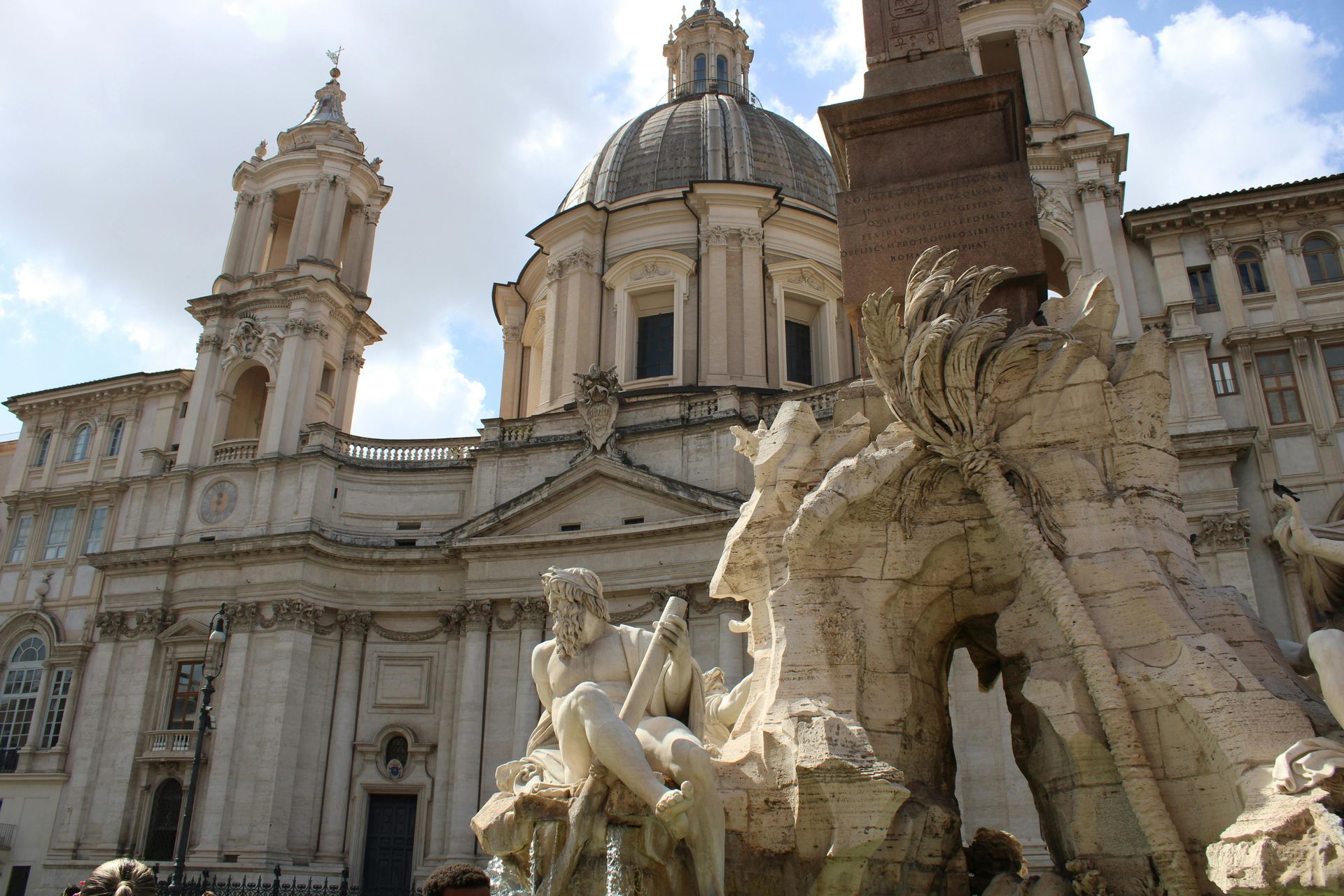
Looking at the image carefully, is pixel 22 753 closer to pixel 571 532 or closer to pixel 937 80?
pixel 571 532

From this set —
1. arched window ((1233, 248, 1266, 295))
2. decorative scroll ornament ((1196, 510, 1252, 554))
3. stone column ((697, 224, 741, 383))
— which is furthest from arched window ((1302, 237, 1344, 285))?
stone column ((697, 224, 741, 383))

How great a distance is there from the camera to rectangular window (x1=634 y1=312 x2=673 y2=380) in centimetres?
3384

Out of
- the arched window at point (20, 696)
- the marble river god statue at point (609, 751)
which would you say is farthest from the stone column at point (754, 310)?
the marble river god statue at point (609, 751)

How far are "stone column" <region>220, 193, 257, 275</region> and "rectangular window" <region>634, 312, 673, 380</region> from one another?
44.5 ft

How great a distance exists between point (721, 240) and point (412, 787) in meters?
18.4

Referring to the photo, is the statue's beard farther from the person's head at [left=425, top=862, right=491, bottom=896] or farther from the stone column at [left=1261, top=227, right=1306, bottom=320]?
the stone column at [left=1261, top=227, right=1306, bottom=320]

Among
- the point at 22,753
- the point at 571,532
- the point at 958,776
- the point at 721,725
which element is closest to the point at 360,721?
the point at 571,532

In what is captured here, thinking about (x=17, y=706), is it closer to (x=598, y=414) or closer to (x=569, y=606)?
(x=598, y=414)

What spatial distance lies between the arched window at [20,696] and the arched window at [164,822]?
576 centimetres

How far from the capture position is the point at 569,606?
7.04m

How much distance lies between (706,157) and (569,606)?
31.5m

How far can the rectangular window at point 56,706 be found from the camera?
30.3 meters

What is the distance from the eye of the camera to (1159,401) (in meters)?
6.89

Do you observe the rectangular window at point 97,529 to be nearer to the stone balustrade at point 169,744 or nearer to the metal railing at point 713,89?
the stone balustrade at point 169,744
